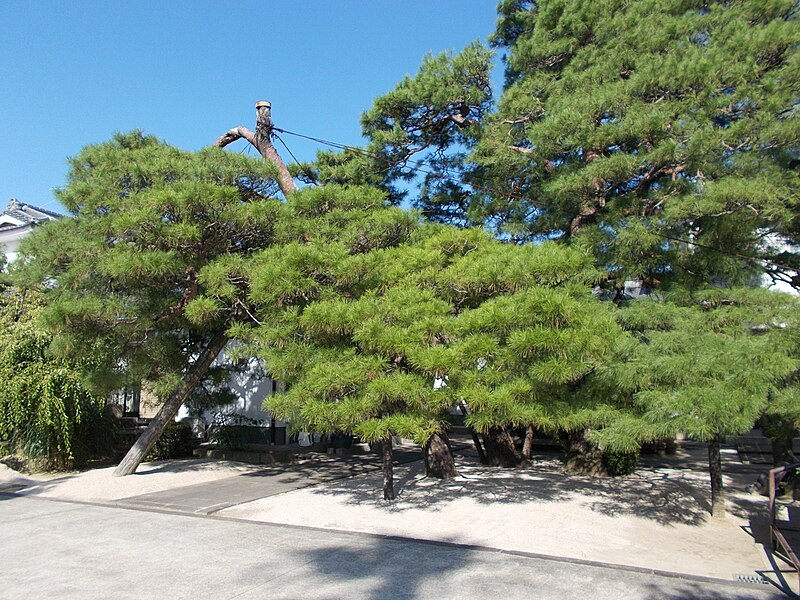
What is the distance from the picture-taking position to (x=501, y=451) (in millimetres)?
13156

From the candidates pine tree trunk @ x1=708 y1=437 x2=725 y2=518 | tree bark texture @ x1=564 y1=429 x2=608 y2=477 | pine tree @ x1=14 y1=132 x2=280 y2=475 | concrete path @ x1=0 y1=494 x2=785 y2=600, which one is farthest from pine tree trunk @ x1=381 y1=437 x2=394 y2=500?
pine tree trunk @ x1=708 y1=437 x2=725 y2=518

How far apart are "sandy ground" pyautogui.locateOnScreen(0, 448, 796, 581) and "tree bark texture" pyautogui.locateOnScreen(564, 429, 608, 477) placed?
308 millimetres

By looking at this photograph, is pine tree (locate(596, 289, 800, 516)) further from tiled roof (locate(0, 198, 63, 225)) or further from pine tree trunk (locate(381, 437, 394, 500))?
tiled roof (locate(0, 198, 63, 225))

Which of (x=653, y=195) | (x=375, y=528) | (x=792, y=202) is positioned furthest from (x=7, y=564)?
(x=792, y=202)

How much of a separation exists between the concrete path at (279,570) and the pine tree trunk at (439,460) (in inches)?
159

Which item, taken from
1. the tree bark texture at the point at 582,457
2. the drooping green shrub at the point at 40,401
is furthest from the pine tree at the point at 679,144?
the drooping green shrub at the point at 40,401

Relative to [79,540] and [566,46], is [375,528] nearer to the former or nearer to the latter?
[79,540]

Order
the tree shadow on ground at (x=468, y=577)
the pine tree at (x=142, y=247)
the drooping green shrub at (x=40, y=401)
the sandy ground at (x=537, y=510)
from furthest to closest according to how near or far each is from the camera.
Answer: the drooping green shrub at (x=40, y=401) < the pine tree at (x=142, y=247) < the sandy ground at (x=537, y=510) < the tree shadow on ground at (x=468, y=577)

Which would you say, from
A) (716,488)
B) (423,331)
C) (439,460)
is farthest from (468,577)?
(439,460)

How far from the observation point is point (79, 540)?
7.14m

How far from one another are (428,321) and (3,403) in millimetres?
8975

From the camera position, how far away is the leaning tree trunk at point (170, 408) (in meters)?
11.8

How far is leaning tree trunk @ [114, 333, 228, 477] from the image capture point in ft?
38.8

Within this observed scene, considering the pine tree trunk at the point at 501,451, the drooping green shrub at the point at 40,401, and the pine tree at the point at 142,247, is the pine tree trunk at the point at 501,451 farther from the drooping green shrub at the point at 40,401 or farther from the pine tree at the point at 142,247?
the drooping green shrub at the point at 40,401
